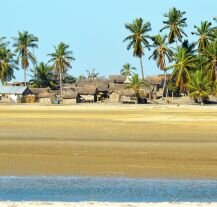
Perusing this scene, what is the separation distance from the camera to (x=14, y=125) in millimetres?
24734

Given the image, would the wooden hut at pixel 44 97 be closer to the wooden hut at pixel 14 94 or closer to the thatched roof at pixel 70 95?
the wooden hut at pixel 14 94

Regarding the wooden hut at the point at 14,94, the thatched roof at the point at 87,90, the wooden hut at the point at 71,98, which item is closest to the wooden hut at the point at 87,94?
the thatched roof at the point at 87,90

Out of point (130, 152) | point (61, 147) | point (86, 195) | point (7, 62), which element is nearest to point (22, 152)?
point (61, 147)

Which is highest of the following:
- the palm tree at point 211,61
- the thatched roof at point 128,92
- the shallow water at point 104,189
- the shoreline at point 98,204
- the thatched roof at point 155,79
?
the palm tree at point 211,61

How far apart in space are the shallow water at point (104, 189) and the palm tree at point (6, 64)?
64.1 meters

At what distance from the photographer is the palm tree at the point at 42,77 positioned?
76000 millimetres

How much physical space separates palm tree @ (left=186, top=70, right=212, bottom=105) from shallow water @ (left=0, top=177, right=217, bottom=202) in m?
45.9

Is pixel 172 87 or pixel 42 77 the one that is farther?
pixel 42 77

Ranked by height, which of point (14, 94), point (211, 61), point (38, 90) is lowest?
point (14, 94)

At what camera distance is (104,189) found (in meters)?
9.88

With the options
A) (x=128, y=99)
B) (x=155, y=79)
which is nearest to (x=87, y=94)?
(x=128, y=99)

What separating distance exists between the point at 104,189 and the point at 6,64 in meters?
66.2

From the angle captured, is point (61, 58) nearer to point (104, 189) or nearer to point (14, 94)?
point (14, 94)

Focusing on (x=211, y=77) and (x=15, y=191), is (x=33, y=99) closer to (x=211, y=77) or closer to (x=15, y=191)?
(x=211, y=77)
